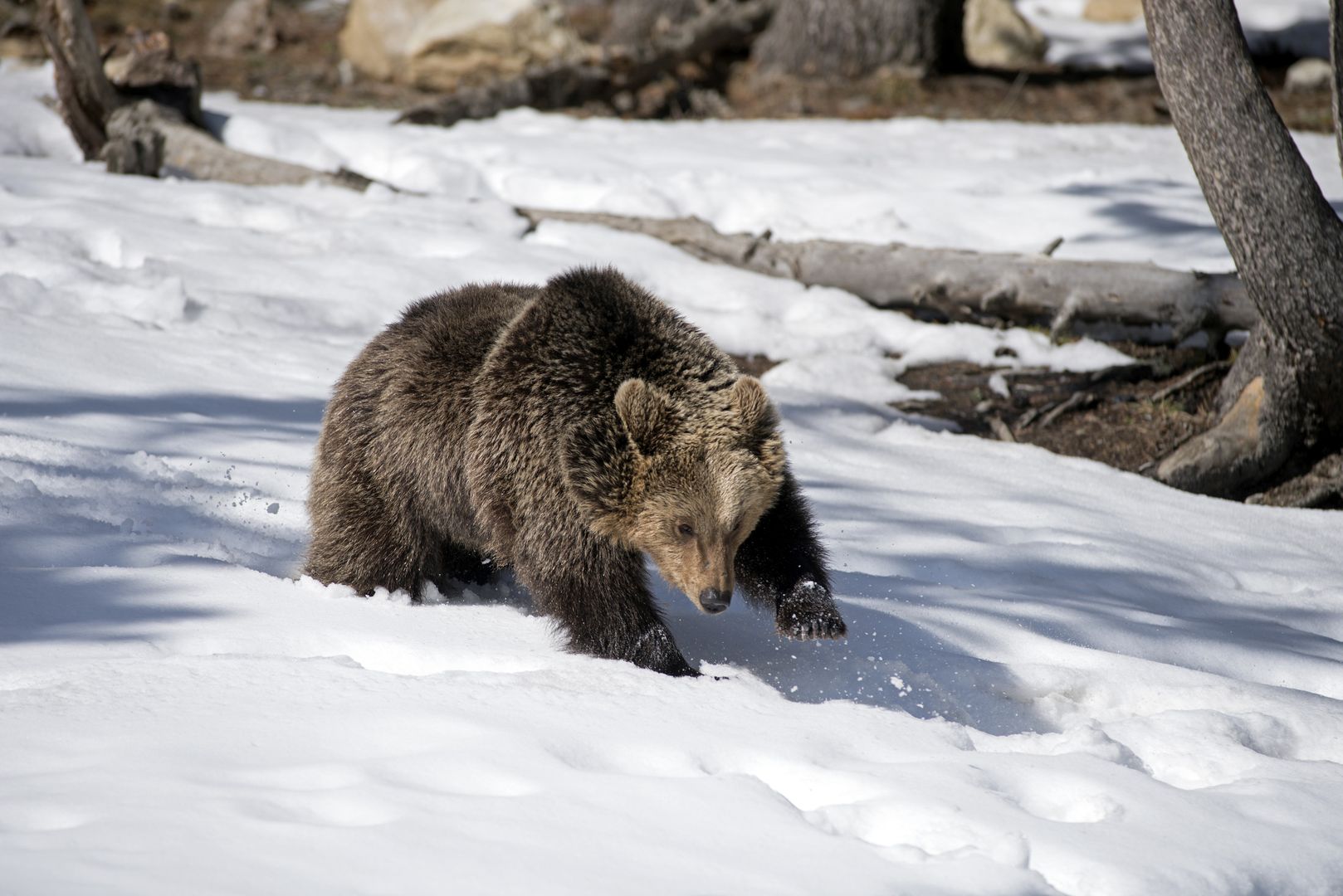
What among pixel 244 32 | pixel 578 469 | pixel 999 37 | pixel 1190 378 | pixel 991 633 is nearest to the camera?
pixel 578 469

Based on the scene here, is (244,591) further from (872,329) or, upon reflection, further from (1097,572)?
(872,329)

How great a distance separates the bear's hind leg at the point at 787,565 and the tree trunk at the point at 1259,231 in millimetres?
3395

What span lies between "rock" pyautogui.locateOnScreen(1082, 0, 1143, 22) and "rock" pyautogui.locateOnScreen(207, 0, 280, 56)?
40.9 feet

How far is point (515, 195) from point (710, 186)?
1.72 meters

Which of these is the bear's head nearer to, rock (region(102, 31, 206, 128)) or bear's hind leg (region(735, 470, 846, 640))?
bear's hind leg (region(735, 470, 846, 640))

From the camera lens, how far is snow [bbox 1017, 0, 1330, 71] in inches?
650

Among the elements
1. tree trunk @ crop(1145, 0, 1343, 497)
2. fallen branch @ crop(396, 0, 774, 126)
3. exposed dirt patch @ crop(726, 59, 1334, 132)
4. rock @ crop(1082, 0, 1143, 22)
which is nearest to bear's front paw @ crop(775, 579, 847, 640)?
tree trunk @ crop(1145, 0, 1343, 497)

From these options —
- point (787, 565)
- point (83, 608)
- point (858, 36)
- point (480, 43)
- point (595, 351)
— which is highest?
point (858, 36)

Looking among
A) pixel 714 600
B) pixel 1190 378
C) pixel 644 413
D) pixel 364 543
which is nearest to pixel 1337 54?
pixel 1190 378

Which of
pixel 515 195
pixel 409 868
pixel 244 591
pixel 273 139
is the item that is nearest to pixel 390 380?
pixel 244 591

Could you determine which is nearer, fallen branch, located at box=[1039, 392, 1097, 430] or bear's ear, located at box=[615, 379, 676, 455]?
bear's ear, located at box=[615, 379, 676, 455]

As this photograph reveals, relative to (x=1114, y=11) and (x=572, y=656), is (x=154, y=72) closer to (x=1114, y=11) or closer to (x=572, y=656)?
A: (x=572, y=656)

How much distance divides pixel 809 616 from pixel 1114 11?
1810 cm

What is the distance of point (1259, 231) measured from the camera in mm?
6289
